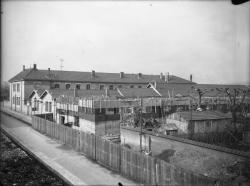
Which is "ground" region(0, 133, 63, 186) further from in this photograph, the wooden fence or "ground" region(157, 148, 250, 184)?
"ground" region(157, 148, 250, 184)

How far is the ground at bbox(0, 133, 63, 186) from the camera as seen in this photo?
12.2 meters

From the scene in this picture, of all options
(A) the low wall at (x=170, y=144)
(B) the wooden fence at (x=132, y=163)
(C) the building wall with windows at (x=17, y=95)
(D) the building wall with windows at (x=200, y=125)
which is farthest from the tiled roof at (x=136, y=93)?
(C) the building wall with windows at (x=17, y=95)

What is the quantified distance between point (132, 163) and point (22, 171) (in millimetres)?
6741

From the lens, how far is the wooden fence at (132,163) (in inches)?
369

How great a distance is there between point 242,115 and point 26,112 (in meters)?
39.3

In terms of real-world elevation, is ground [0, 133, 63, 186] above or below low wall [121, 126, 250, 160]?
below

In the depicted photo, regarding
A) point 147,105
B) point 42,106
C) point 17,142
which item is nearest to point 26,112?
point 42,106

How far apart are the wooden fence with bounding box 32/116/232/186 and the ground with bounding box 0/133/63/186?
10.7 ft

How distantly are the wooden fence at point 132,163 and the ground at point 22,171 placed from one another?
3274 millimetres

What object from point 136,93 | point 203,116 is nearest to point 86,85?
point 136,93

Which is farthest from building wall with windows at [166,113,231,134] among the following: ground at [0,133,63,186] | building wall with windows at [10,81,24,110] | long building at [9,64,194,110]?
building wall with windows at [10,81,24,110]

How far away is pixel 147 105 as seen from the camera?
2650 centimetres

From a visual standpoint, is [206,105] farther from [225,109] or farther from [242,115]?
[242,115]

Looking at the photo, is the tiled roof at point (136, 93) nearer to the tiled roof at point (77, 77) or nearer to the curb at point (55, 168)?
the tiled roof at point (77, 77)
